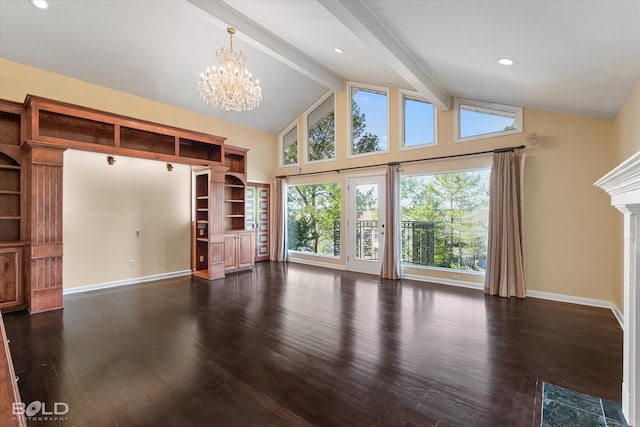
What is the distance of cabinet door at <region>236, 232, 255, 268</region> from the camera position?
6.74 m

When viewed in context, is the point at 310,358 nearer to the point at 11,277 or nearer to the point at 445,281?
the point at 445,281

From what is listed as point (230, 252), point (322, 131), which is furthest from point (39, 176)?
point (322, 131)

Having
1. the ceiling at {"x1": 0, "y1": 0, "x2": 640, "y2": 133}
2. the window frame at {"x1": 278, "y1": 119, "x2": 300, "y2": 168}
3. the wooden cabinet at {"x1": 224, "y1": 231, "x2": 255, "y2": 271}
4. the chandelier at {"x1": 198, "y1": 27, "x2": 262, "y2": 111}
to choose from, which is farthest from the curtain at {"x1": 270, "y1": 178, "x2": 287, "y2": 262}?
the chandelier at {"x1": 198, "y1": 27, "x2": 262, "y2": 111}

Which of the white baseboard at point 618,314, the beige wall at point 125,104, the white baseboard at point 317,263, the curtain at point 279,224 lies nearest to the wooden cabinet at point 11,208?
the beige wall at point 125,104

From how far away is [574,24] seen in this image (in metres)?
2.27

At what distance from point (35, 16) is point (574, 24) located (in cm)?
593

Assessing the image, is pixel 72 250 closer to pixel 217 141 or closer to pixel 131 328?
pixel 131 328

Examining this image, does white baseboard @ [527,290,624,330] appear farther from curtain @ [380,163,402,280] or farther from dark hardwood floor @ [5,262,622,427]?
curtain @ [380,163,402,280]

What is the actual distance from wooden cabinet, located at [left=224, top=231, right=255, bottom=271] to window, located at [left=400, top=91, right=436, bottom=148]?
4.09m

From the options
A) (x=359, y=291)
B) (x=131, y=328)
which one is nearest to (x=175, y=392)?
(x=131, y=328)

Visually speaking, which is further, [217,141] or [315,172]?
[315,172]

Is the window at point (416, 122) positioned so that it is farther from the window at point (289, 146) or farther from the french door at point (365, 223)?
the window at point (289, 146)

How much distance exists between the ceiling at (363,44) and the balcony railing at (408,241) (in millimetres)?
2403

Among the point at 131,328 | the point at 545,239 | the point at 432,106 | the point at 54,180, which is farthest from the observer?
the point at 432,106
